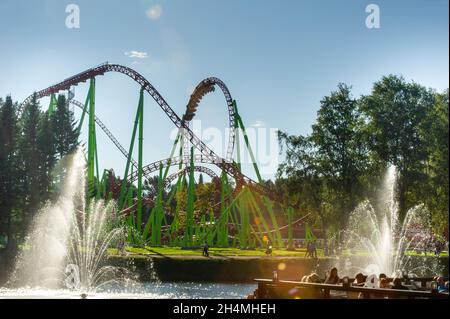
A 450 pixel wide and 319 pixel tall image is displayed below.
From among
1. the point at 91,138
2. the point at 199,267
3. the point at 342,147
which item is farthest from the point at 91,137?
the point at 342,147

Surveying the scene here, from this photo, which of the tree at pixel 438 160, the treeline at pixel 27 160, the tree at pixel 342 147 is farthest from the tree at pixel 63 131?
the tree at pixel 438 160

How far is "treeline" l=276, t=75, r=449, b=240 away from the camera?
37906 millimetres

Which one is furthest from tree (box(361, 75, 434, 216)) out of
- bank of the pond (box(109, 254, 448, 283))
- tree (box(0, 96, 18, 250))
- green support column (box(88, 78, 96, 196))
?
tree (box(0, 96, 18, 250))

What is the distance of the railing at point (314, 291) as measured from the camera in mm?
10609

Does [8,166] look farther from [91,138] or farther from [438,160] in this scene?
[438,160]

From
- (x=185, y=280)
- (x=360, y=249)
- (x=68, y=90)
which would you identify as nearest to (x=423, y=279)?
(x=185, y=280)

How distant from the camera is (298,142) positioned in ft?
135

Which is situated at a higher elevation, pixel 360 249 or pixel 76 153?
pixel 76 153

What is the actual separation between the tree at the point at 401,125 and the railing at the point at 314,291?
26.9 m

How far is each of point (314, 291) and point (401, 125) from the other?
95.3ft

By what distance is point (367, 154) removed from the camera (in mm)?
40062

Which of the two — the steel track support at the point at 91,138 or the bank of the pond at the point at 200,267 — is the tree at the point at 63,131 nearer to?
the steel track support at the point at 91,138

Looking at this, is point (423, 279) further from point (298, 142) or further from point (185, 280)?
point (298, 142)
